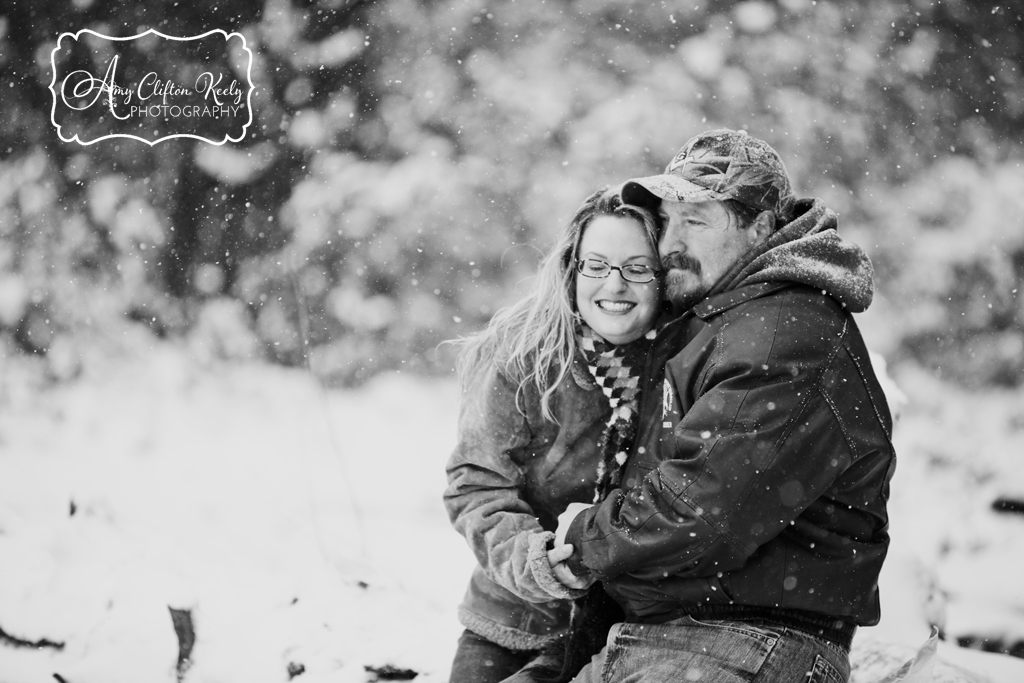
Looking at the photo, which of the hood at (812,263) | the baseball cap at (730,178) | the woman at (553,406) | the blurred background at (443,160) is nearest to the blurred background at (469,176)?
the blurred background at (443,160)

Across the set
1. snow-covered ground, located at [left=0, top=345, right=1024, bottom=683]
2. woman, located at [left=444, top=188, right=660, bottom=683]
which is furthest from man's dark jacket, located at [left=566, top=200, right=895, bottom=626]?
snow-covered ground, located at [left=0, top=345, right=1024, bottom=683]

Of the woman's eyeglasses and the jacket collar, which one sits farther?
the woman's eyeglasses

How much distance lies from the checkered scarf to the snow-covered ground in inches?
50.1

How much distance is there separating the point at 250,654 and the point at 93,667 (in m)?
0.57

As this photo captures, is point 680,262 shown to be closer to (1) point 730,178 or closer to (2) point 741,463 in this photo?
(1) point 730,178

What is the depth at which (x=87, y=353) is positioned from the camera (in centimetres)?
318

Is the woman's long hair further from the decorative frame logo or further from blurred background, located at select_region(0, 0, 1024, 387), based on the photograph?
the decorative frame logo

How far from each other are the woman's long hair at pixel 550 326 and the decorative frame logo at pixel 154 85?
5.57ft

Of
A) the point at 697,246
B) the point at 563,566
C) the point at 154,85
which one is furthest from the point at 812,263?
the point at 154,85

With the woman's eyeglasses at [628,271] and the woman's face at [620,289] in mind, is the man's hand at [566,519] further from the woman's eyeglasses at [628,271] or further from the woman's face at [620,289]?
the woman's eyeglasses at [628,271]

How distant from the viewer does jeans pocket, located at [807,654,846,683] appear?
146 cm

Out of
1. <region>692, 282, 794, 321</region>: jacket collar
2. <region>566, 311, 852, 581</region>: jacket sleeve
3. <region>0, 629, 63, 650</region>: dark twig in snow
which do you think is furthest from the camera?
<region>0, 629, 63, 650</region>: dark twig in snow

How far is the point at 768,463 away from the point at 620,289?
0.53 metres

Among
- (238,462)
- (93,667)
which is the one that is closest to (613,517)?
(238,462)
